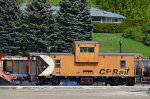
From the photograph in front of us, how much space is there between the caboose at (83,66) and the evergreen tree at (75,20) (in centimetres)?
2178

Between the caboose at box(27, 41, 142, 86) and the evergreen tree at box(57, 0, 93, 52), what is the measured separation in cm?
2178

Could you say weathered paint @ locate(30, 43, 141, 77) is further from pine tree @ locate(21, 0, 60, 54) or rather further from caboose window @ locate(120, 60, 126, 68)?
pine tree @ locate(21, 0, 60, 54)

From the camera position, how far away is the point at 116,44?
83938 mm

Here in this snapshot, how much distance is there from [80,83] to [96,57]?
2.80 metres

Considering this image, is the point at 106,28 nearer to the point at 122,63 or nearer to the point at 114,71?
the point at 122,63

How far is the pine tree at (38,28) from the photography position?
69.2 m

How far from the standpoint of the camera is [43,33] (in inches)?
2763

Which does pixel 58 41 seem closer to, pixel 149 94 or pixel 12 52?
pixel 12 52

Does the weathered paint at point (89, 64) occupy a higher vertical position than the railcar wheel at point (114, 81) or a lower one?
higher

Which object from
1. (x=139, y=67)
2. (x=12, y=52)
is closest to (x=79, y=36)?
(x=12, y=52)

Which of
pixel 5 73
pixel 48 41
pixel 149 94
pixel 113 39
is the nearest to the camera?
pixel 149 94

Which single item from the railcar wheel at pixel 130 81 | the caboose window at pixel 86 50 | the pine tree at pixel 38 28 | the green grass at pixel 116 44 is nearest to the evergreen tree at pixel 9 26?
the pine tree at pixel 38 28

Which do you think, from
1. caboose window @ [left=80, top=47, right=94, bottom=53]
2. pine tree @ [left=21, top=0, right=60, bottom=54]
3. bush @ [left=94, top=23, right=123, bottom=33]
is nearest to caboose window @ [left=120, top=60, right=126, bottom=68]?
caboose window @ [left=80, top=47, right=94, bottom=53]

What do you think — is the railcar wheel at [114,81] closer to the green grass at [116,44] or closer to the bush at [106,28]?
the green grass at [116,44]
